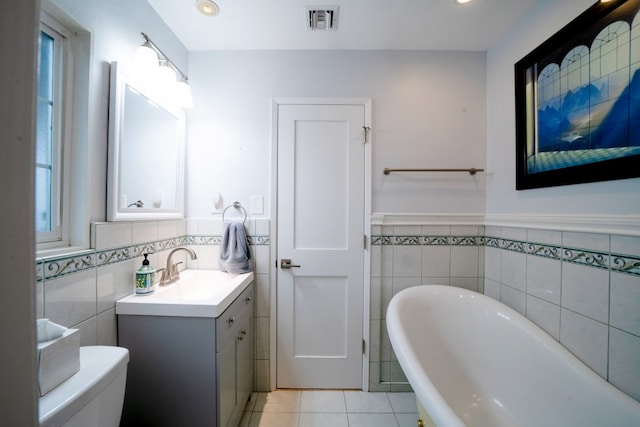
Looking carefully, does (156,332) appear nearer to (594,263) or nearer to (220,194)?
(220,194)

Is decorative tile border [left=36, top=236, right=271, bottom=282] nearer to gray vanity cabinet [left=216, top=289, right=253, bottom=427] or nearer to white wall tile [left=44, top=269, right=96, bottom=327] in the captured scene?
white wall tile [left=44, top=269, right=96, bottom=327]

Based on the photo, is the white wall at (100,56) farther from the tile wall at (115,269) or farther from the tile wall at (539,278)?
the tile wall at (539,278)

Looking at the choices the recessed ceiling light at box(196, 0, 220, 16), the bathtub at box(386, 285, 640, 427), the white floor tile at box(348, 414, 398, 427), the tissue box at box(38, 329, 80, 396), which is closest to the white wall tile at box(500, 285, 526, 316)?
the bathtub at box(386, 285, 640, 427)

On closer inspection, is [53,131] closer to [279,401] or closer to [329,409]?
[279,401]

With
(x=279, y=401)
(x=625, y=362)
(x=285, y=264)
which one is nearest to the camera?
(x=625, y=362)

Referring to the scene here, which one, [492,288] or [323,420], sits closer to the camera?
[323,420]

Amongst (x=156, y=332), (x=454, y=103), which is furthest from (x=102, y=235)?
(x=454, y=103)

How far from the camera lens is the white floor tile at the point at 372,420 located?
1379 millimetres

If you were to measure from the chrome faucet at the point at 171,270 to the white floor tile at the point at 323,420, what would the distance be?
3.80 ft

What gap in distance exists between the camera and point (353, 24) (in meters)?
1.43

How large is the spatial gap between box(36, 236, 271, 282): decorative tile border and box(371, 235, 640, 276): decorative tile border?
3.26ft

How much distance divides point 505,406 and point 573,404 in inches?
12.3

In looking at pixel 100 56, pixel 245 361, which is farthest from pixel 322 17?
pixel 245 361

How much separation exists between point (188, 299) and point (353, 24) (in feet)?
6.00
